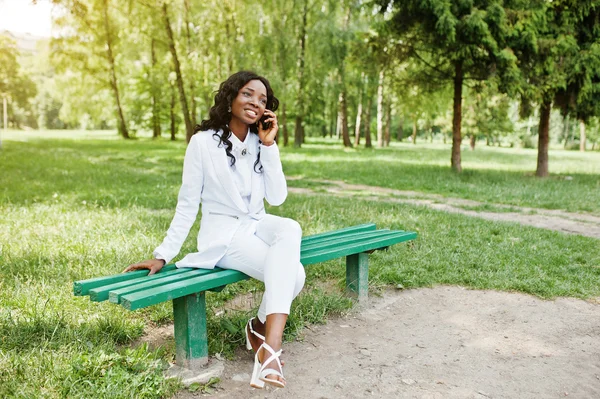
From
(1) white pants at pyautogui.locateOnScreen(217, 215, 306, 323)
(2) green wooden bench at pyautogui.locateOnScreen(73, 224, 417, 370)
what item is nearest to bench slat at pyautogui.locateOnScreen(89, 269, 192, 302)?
(2) green wooden bench at pyautogui.locateOnScreen(73, 224, 417, 370)

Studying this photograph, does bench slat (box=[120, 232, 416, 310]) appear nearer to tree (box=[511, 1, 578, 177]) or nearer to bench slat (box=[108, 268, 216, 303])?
bench slat (box=[108, 268, 216, 303])

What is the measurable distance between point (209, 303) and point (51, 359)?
1399 mm

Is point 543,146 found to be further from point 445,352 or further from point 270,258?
point 270,258

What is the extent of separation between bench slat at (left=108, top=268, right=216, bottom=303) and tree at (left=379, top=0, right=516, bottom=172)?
33.8 ft

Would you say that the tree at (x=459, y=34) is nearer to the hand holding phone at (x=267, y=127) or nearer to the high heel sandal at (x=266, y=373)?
the hand holding phone at (x=267, y=127)

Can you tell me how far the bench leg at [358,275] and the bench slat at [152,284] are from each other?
4.75 ft

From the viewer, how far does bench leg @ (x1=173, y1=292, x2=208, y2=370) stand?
9.17ft

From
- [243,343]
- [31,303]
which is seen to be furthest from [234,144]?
[31,303]

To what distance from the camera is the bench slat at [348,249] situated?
325cm

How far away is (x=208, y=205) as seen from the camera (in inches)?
125

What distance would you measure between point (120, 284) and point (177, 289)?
0.36m

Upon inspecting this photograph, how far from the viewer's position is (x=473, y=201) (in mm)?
9719

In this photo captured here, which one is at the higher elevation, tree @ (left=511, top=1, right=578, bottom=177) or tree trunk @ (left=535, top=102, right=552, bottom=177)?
tree @ (left=511, top=1, right=578, bottom=177)

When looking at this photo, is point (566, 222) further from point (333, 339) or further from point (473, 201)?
point (333, 339)
